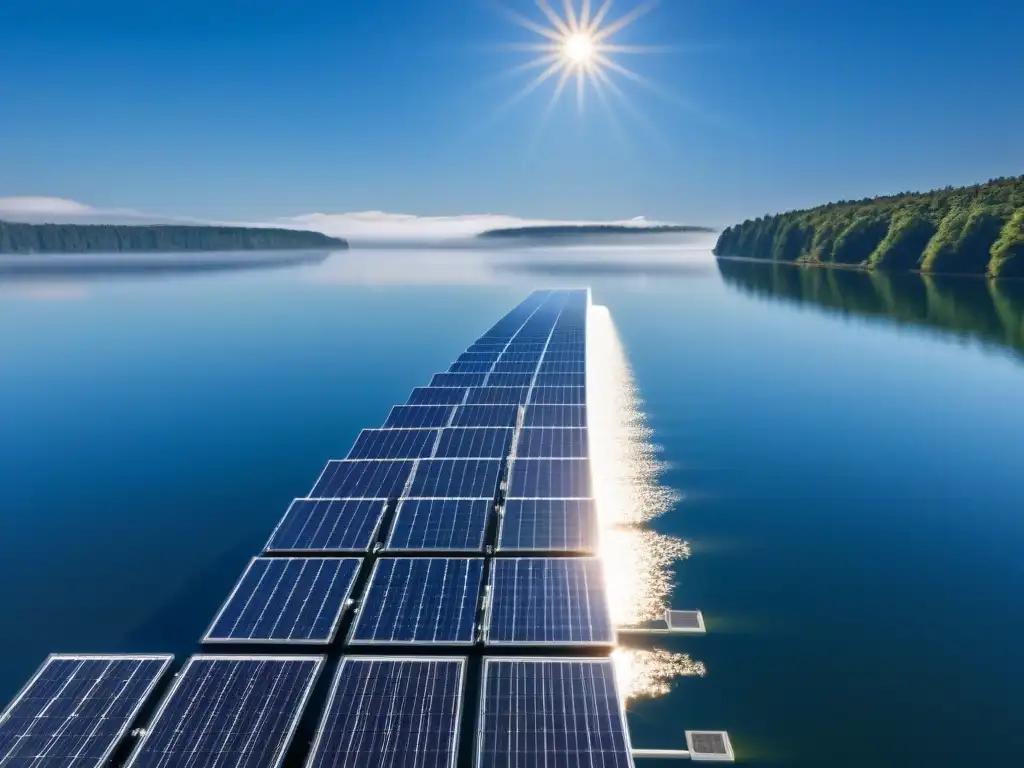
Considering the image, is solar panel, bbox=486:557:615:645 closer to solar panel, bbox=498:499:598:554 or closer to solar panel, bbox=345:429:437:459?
solar panel, bbox=498:499:598:554

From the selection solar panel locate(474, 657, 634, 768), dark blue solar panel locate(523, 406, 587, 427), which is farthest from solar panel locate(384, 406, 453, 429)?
solar panel locate(474, 657, 634, 768)

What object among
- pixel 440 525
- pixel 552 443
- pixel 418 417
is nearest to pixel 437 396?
pixel 418 417

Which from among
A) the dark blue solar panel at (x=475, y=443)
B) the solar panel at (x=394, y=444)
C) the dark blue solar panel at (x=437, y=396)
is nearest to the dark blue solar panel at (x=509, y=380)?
the dark blue solar panel at (x=437, y=396)

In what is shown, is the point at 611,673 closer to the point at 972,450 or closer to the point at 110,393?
the point at 972,450

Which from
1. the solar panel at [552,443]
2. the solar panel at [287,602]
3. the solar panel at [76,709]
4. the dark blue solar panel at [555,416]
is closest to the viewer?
the solar panel at [76,709]

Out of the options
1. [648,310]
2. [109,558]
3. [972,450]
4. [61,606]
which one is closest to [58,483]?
[109,558]

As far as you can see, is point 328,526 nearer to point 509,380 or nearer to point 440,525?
point 440,525

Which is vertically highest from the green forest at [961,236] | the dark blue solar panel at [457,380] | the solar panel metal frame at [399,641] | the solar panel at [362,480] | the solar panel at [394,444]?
the green forest at [961,236]

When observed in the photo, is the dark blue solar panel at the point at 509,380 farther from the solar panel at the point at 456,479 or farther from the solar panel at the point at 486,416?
the solar panel at the point at 456,479
